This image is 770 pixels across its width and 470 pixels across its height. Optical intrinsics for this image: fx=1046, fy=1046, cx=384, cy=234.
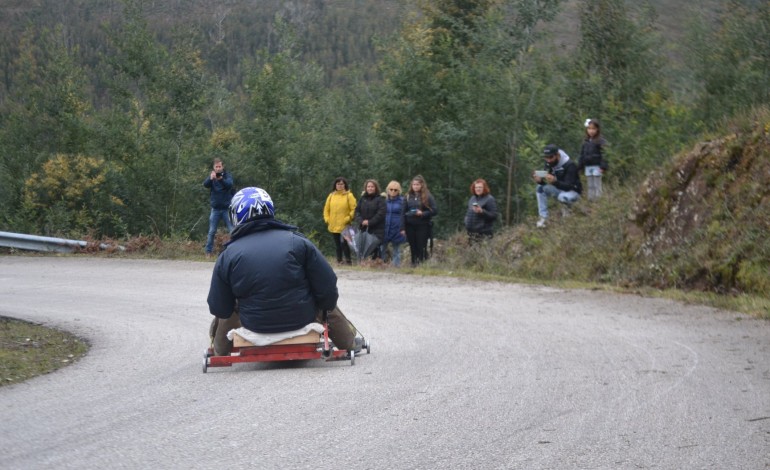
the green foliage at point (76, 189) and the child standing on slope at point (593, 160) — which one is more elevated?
the child standing on slope at point (593, 160)

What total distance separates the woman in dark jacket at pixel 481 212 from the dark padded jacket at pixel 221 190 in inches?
212

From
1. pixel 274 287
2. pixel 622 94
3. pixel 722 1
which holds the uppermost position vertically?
pixel 722 1

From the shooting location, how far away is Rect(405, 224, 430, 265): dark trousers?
2169 cm

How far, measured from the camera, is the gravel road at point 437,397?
22.0 feet

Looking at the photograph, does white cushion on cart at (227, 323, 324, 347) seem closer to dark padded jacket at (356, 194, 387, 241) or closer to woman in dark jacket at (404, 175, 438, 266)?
woman in dark jacket at (404, 175, 438, 266)

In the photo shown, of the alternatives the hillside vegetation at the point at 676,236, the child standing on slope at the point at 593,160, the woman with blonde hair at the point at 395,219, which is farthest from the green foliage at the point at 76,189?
the child standing on slope at the point at 593,160

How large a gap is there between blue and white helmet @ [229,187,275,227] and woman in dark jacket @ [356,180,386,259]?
11.4 metres

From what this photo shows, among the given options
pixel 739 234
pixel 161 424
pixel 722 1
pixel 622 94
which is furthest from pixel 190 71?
pixel 161 424

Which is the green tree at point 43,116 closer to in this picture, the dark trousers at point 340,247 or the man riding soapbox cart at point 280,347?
the dark trousers at point 340,247

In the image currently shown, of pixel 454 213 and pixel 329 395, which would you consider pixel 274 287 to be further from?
pixel 454 213

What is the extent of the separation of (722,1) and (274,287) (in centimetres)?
2080

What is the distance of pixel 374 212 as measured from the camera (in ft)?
71.8

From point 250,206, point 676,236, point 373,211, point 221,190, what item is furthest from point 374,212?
point 250,206

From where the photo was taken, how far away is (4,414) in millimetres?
8445
